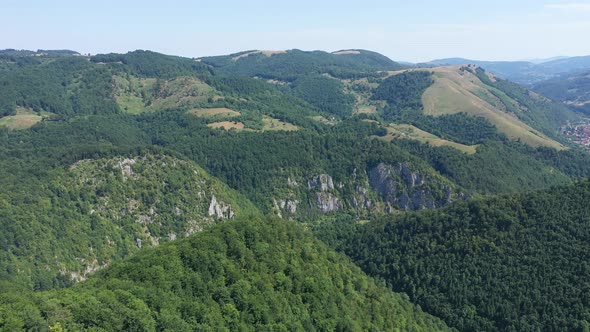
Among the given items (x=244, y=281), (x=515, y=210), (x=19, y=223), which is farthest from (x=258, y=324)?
(x=515, y=210)

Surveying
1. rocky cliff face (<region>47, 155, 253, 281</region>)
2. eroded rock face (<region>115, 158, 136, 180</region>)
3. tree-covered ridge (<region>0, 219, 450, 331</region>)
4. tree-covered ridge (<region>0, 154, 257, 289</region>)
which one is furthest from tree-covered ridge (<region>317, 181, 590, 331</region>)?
eroded rock face (<region>115, 158, 136, 180</region>)

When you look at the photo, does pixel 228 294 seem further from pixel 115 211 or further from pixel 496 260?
pixel 115 211

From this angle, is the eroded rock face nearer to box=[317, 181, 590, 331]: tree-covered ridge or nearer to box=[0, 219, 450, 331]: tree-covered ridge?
box=[317, 181, 590, 331]: tree-covered ridge

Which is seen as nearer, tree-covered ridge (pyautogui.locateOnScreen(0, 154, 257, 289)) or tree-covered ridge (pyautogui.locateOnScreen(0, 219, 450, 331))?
tree-covered ridge (pyautogui.locateOnScreen(0, 219, 450, 331))

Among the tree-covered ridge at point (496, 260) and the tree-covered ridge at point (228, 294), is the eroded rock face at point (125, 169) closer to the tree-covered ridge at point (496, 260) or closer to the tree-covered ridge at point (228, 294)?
the tree-covered ridge at point (496, 260)

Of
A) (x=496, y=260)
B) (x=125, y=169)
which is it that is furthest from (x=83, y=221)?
(x=496, y=260)

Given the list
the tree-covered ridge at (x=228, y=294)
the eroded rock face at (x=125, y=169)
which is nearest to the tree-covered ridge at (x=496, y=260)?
the tree-covered ridge at (x=228, y=294)
